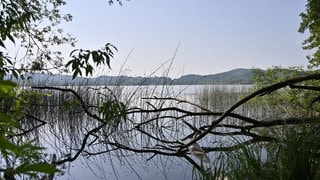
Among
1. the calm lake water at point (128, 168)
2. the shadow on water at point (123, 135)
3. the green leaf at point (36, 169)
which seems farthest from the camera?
the calm lake water at point (128, 168)

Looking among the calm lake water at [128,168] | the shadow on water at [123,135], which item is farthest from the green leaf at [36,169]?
the calm lake water at [128,168]

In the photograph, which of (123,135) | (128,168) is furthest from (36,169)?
(123,135)

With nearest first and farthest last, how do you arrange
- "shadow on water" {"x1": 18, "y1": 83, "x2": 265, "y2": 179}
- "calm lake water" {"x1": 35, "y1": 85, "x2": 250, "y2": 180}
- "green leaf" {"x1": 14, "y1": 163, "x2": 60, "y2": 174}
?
"green leaf" {"x1": 14, "y1": 163, "x2": 60, "y2": 174} < "shadow on water" {"x1": 18, "y1": 83, "x2": 265, "y2": 179} < "calm lake water" {"x1": 35, "y1": 85, "x2": 250, "y2": 180}

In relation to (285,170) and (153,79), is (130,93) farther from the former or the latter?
(285,170)

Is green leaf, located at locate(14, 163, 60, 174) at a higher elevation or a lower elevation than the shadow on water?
higher

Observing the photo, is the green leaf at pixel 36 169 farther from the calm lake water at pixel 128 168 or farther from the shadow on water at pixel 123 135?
the calm lake water at pixel 128 168

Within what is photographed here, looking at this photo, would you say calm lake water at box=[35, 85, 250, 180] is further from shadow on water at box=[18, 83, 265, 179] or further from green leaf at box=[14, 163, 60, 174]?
green leaf at box=[14, 163, 60, 174]

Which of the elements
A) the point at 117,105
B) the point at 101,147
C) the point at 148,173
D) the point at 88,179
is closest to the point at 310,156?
the point at 117,105

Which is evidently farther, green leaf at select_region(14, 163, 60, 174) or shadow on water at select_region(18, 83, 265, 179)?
shadow on water at select_region(18, 83, 265, 179)

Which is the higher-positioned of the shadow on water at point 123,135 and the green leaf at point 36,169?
the green leaf at point 36,169

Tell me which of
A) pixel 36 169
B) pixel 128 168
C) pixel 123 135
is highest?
pixel 36 169

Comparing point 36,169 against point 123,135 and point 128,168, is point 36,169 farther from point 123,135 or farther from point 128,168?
point 123,135

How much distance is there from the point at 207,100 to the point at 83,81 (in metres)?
4.24

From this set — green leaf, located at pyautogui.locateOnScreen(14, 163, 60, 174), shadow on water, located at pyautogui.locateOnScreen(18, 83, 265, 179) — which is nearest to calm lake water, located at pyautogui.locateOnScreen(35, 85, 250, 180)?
shadow on water, located at pyautogui.locateOnScreen(18, 83, 265, 179)
